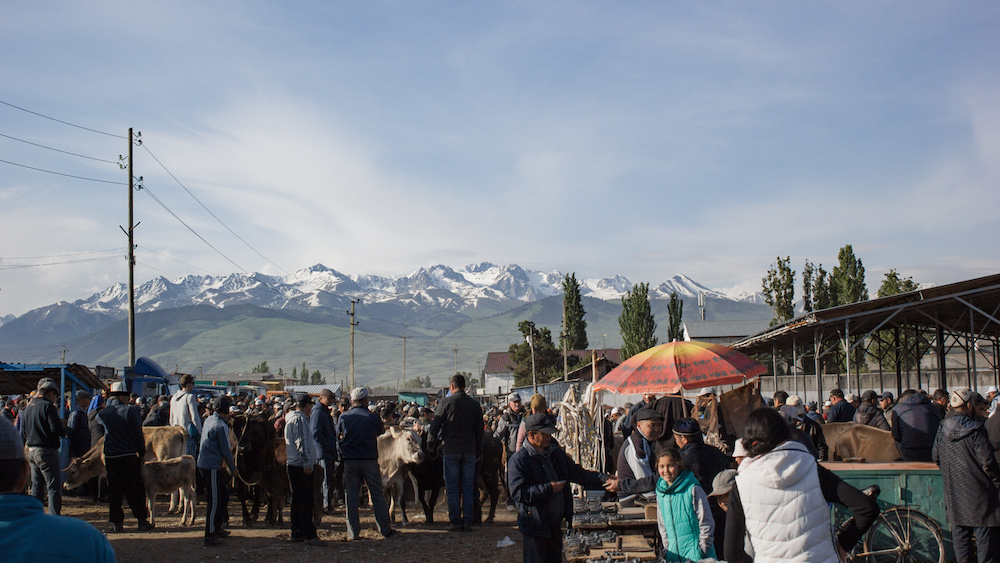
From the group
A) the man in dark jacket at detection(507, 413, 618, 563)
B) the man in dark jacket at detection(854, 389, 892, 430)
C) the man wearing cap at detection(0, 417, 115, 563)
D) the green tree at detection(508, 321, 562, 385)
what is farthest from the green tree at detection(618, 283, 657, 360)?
the man wearing cap at detection(0, 417, 115, 563)

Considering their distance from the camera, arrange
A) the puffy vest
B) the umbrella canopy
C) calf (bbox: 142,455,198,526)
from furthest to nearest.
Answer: calf (bbox: 142,455,198,526) → the umbrella canopy → the puffy vest

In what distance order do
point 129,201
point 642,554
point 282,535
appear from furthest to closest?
point 129,201
point 282,535
point 642,554

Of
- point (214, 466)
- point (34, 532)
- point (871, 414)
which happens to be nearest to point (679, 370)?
point (871, 414)

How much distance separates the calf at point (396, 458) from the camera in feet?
36.6

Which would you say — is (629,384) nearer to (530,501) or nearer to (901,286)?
(530,501)

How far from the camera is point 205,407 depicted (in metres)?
16.8

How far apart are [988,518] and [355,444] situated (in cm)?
706

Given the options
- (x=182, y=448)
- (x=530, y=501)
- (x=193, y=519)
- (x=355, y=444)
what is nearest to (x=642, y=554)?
(x=530, y=501)

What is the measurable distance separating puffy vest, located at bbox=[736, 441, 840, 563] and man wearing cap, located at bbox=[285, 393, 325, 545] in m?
6.94

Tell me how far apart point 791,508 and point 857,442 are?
7.72m

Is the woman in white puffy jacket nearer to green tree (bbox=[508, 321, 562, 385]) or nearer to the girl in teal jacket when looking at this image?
the girl in teal jacket

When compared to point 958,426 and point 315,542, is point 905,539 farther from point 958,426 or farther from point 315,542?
point 315,542

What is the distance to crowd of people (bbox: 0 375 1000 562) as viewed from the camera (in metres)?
3.86

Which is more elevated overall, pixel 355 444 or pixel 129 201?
pixel 129 201
